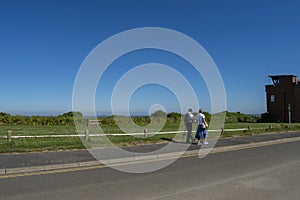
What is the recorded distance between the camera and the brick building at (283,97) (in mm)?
54344

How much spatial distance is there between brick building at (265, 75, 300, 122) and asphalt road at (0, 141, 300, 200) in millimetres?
49376

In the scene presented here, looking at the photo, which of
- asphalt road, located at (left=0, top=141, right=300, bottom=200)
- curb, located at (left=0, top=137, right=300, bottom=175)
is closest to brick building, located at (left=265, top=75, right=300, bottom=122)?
curb, located at (left=0, top=137, right=300, bottom=175)

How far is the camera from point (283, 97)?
184 feet

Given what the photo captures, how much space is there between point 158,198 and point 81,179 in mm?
2350

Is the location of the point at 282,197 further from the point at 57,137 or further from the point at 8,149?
the point at 57,137

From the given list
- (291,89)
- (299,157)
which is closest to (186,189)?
(299,157)

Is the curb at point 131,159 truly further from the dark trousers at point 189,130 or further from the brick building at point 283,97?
the brick building at point 283,97

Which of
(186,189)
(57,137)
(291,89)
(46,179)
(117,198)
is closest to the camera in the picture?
(117,198)

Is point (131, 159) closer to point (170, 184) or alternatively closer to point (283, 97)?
point (170, 184)

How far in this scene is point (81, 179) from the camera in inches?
292

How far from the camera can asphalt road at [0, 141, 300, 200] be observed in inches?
240

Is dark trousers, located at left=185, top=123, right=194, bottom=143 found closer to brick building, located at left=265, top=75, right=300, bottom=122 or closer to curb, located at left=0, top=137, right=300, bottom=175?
curb, located at left=0, top=137, right=300, bottom=175

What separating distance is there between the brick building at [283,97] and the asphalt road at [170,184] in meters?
49.4

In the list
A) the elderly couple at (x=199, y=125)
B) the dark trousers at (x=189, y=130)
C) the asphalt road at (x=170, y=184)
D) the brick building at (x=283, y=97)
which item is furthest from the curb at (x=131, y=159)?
the brick building at (x=283, y=97)
